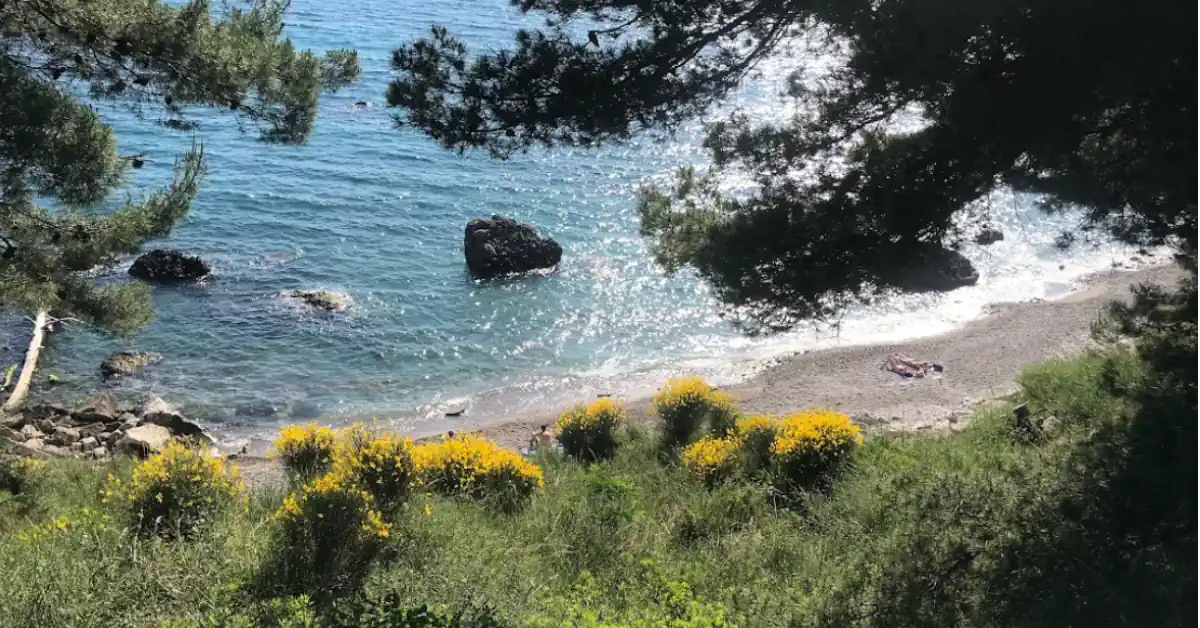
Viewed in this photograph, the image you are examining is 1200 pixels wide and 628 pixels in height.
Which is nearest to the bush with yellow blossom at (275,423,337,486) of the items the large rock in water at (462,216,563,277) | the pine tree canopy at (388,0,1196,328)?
the pine tree canopy at (388,0,1196,328)

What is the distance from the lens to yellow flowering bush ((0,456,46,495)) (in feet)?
30.6

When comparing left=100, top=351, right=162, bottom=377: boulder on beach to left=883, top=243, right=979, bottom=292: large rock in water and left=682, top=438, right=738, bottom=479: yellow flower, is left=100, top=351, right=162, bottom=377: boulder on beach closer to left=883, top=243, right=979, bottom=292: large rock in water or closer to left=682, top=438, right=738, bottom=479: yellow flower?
left=682, top=438, right=738, bottom=479: yellow flower

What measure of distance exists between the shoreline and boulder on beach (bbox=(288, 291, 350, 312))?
6312mm

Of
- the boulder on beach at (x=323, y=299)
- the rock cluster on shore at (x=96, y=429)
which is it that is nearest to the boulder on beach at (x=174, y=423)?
the rock cluster on shore at (x=96, y=429)

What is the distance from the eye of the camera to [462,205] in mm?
28047

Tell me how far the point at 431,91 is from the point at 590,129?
1.37 m

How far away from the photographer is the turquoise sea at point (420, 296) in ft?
59.8

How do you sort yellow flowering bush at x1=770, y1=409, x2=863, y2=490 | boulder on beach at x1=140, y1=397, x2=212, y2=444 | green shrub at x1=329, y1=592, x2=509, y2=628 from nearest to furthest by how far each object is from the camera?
1. green shrub at x1=329, y1=592, x2=509, y2=628
2. yellow flowering bush at x1=770, y1=409, x2=863, y2=490
3. boulder on beach at x1=140, y1=397, x2=212, y2=444

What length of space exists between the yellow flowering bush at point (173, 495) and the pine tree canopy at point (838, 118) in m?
3.69

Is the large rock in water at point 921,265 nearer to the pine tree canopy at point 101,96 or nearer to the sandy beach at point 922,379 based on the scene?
the pine tree canopy at point 101,96

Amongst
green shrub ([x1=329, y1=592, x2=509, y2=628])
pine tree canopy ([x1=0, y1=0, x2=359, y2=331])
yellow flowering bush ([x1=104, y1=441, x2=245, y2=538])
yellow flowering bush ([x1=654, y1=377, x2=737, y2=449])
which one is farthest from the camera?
yellow flowering bush ([x1=654, y1=377, x2=737, y2=449])

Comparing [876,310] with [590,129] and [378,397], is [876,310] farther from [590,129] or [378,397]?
[590,129]

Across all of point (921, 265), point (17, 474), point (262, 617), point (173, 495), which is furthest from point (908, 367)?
point (17, 474)

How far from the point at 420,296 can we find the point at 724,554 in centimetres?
1626
